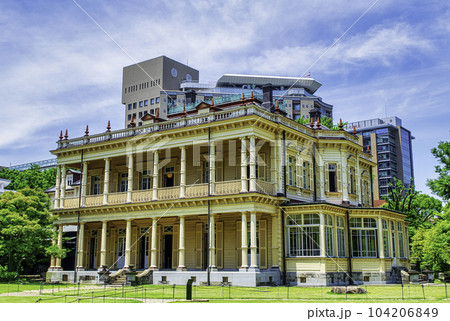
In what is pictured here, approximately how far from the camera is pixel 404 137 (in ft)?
436

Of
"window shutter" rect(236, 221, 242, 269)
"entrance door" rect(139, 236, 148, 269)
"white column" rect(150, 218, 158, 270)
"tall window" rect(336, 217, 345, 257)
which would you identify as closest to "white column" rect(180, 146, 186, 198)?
"white column" rect(150, 218, 158, 270)

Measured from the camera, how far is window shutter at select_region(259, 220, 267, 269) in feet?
A: 104

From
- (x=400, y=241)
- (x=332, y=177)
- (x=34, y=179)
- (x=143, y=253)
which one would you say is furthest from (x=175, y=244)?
(x=34, y=179)

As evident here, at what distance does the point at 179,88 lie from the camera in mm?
122875

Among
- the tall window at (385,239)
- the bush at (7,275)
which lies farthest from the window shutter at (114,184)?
the tall window at (385,239)

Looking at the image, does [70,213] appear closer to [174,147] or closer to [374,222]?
[174,147]

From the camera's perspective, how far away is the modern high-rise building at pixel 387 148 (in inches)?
5054

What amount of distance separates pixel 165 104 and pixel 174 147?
284 ft

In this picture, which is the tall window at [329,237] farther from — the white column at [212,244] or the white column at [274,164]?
the white column at [212,244]

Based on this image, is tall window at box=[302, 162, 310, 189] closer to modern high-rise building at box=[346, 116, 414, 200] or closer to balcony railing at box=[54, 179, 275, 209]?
balcony railing at box=[54, 179, 275, 209]

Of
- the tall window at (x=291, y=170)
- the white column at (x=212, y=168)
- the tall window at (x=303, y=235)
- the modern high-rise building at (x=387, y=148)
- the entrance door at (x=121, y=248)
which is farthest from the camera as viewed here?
the modern high-rise building at (x=387, y=148)

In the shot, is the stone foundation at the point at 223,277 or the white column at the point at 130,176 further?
the white column at the point at 130,176

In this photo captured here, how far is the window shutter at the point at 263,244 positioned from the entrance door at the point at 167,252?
791cm
